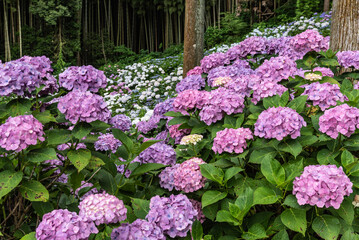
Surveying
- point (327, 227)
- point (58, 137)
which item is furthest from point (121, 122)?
point (327, 227)

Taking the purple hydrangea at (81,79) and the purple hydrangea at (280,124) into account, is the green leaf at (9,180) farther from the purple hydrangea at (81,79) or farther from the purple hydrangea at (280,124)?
the purple hydrangea at (280,124)

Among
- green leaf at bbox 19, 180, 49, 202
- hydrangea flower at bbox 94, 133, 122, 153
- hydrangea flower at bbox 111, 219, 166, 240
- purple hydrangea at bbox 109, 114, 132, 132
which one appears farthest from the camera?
purple hydrangea at bbox 109, 114, 132, 132

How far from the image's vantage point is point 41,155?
56.1 inches

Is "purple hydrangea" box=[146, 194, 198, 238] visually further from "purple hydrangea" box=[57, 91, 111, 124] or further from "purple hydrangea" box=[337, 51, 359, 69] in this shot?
"purple hydrangea" box=[337, 51, 359, 69]

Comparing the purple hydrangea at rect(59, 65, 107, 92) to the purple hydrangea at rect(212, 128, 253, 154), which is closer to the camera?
the purple hydrangea at rect(212, 128, 253, 154)

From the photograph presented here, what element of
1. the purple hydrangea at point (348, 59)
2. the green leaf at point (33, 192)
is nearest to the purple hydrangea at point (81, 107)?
the green leaf at point (33, 192)

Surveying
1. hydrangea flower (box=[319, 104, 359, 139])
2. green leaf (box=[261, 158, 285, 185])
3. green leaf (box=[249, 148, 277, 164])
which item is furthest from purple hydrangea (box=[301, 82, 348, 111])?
green leaf (box=[261, 158, 285, 185])

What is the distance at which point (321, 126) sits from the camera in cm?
159

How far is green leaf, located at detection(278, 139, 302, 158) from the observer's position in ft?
5.09

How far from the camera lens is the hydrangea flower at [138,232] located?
1214mm

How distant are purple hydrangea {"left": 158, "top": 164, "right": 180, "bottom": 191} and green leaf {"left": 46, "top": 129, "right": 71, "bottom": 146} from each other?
1.73ft

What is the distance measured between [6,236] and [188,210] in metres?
0.96

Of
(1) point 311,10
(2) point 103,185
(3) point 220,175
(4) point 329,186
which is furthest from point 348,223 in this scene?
(1) point 311,10

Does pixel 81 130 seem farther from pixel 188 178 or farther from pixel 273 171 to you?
pixel 273 171
